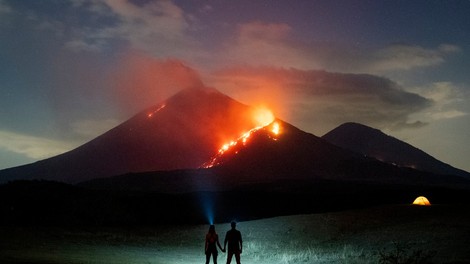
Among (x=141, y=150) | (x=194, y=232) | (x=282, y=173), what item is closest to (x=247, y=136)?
(x=282, y=173)

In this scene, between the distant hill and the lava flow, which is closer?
the distant hill

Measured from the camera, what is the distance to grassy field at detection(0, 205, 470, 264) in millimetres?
22656

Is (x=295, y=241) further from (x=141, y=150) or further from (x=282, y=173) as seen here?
(x=141, y=150)

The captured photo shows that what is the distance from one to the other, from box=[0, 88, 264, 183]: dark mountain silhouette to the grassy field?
120 meters

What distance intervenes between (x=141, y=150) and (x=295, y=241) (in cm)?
14558

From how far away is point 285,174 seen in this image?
146750 mm

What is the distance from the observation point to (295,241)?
31.4 m

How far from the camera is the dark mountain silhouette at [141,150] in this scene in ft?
531

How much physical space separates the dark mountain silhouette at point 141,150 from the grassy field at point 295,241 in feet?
394

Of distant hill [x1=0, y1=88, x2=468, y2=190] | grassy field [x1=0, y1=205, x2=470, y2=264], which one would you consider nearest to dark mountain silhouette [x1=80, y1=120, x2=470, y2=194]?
distant hill [x1=0, y1=88, x2=468, y2=190]

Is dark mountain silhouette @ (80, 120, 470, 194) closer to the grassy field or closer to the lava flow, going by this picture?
the lava flow

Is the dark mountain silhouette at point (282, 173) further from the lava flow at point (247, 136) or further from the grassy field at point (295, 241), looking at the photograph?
the grassy field at point (295, 241)

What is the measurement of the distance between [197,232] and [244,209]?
29886 millimetres

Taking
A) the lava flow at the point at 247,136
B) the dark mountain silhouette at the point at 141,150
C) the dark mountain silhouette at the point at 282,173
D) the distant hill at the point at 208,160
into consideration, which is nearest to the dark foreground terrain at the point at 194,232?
the dark mountain silhouette at the point at 282,173
